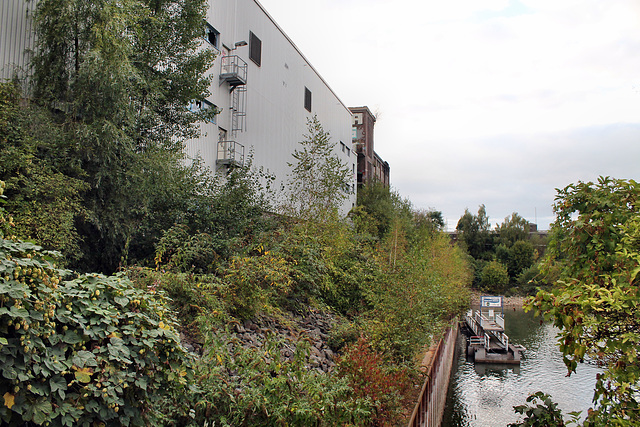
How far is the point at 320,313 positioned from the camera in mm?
13633

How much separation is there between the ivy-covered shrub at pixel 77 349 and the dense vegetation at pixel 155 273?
17 millimetres

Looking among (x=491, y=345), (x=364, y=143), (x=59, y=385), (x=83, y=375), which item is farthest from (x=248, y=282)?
(x=364, y=143)

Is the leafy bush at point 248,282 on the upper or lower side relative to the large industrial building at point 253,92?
lower

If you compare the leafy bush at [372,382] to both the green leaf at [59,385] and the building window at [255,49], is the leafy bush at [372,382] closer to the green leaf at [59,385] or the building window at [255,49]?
the green leaf at [59,385]

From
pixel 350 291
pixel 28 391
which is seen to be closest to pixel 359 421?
pixel 28 391

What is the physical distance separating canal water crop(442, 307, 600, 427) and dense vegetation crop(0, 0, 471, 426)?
230 inches

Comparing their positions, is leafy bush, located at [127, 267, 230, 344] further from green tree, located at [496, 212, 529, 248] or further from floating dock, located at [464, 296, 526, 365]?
green tree, located at [496, 212, 529, 248]

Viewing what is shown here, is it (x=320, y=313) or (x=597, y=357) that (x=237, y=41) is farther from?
(x=597, y=357)

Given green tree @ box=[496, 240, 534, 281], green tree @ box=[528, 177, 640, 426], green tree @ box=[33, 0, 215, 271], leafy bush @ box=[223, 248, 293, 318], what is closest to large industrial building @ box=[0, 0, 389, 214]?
green tree @ box=[33, 0, 215, 271]

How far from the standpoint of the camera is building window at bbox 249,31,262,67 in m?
20.2

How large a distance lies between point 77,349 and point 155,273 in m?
4.26

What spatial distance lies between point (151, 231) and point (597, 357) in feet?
34.6

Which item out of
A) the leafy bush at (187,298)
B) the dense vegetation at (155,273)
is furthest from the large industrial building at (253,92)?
the leafy bush at (187,298)

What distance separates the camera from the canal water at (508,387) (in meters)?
16.2
